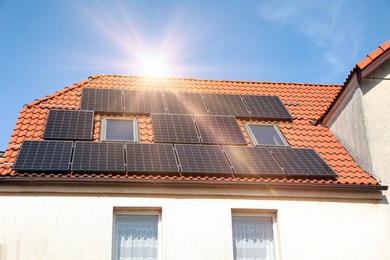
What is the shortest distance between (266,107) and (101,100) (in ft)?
14.9

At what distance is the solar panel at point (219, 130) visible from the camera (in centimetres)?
1316

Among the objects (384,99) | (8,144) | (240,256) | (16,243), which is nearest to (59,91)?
(8,144)

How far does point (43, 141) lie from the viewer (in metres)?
12.1

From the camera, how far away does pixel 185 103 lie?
15219mm

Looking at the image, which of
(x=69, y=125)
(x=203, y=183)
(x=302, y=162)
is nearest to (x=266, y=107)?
(x=302, y=162)

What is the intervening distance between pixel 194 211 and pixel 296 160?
2.91 metres

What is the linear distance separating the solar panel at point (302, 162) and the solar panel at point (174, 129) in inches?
78.5

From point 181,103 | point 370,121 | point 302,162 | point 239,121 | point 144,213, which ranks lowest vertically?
point 144,213

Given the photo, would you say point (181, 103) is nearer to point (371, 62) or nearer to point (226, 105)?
point (226, 105)

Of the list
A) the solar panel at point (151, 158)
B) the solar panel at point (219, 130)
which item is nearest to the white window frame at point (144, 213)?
the solar panel at point (151, 158)

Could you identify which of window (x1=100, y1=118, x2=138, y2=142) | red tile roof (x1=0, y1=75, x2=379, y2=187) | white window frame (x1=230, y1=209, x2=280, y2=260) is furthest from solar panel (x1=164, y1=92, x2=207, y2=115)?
white window frame (x1=230, y1=209, x2=280, y2=260)

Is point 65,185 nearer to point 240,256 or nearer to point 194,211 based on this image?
point 194,211

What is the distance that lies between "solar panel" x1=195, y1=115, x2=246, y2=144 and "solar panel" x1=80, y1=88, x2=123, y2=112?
7.17 ft

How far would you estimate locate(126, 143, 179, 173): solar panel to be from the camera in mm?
11461
